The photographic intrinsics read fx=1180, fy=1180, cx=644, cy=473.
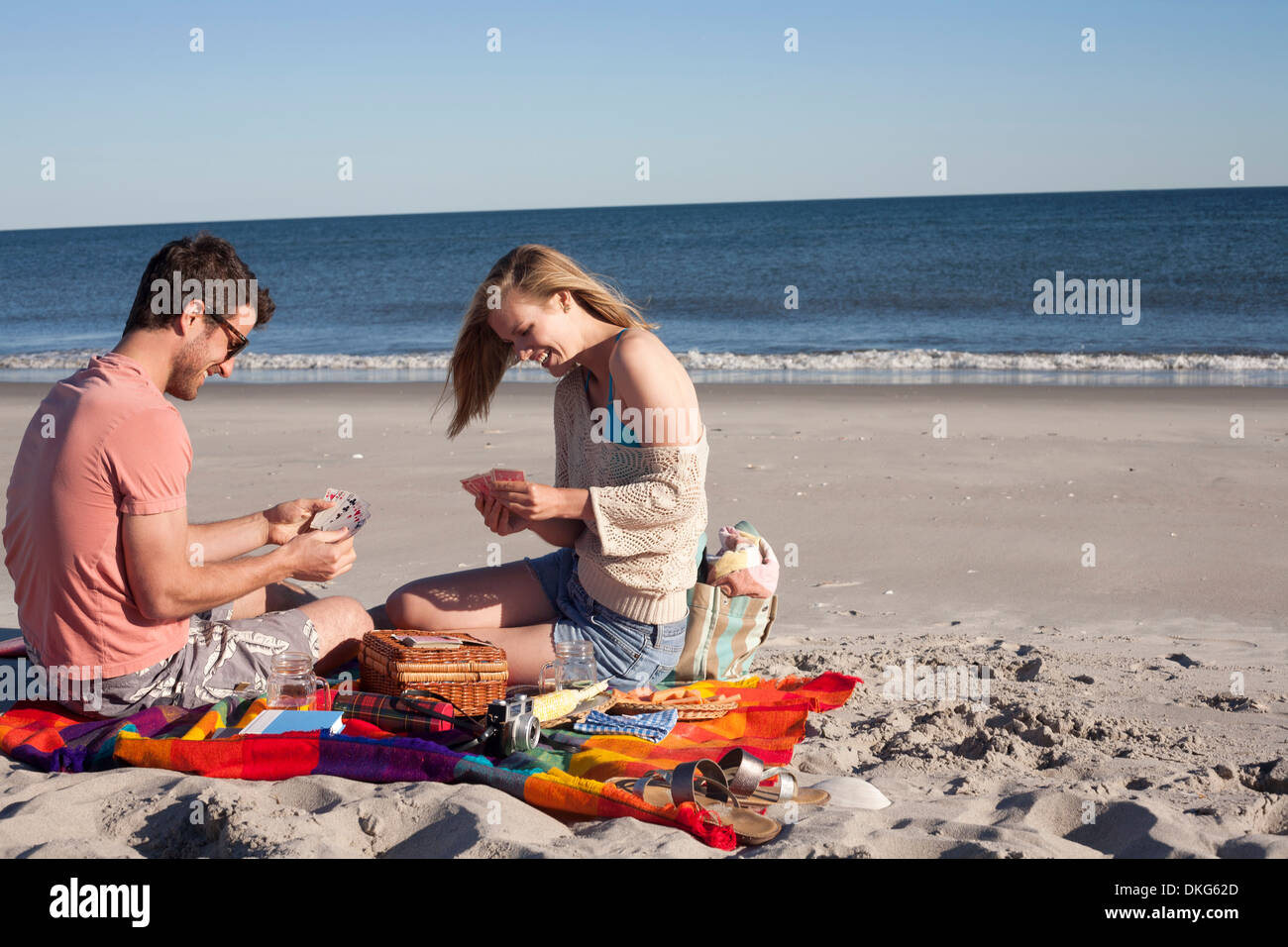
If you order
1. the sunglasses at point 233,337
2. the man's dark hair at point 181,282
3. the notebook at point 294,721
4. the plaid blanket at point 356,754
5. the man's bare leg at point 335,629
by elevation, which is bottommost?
the plaid blanket at point 356,754

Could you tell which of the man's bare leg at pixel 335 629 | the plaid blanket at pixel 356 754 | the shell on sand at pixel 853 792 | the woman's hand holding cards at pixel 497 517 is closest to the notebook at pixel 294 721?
the plaid blanket at pixel 356 754

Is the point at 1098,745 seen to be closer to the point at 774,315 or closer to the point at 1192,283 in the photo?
the point at 774,315

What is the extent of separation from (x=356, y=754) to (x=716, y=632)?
1.66 metres

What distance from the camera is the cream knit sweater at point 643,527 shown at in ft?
14.6

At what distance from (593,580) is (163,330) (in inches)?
71.6

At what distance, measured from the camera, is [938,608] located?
19.9ft

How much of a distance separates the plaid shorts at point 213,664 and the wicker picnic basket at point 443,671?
308mm

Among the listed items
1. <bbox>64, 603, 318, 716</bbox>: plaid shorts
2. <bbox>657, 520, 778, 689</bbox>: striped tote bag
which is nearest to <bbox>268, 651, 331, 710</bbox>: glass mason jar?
<bbox>64, 603, 318, 716</bbox>: plaid shorts

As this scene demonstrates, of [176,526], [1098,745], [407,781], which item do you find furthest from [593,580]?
[1098,745]

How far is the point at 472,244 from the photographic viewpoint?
2510 inches

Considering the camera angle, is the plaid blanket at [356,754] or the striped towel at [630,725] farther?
the striped towel at [630,725]

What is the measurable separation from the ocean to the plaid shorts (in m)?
3.63

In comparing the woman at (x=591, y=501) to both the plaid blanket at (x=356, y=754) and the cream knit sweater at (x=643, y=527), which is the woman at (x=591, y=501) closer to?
the cream knit sweater at (x=643, y=527)

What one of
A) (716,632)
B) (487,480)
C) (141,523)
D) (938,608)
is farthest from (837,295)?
(141,523)
